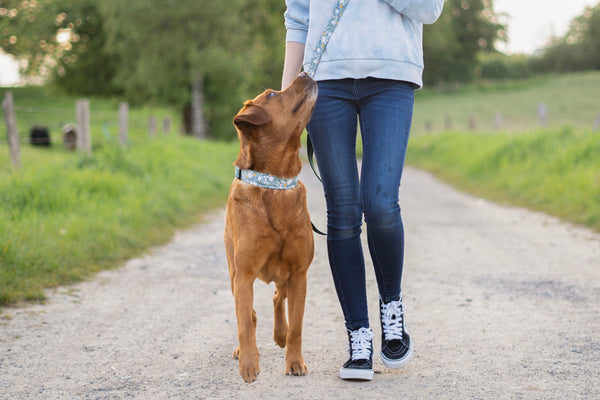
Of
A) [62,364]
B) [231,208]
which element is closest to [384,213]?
[231,208]

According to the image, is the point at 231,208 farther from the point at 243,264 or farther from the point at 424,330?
the point at 424,330

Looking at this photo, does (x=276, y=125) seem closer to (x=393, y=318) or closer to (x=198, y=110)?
(x=393, y=318)

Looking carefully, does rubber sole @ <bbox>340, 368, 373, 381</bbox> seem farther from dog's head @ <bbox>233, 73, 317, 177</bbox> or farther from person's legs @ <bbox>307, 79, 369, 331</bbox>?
dog's head @ <bbox>233, 73, 317, 177</bbox>

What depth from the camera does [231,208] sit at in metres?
2.80

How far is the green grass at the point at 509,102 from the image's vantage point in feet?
122

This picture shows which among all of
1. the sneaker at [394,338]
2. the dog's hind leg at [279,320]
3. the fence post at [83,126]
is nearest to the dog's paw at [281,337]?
the dog's hind leg at [279,320]

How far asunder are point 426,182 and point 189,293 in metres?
9.89

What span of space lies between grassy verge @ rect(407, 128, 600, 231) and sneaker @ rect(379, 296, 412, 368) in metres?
5.06

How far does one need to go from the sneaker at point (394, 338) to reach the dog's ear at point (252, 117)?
1.01 meters

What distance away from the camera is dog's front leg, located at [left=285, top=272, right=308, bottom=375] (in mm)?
2752

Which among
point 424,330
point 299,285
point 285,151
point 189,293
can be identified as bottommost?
point 189,293

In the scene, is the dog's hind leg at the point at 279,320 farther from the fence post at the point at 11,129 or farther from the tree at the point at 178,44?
the tree at the point at 178,44

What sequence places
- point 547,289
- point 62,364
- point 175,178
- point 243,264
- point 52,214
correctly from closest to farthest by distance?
point 243,264, point 62,364, point 547,289, point 52,214, point 175,178

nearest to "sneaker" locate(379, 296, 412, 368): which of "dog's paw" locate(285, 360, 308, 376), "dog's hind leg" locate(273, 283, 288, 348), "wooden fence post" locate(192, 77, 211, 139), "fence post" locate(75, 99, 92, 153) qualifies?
"dog's paw" locate(285, 360, 308, 376)
